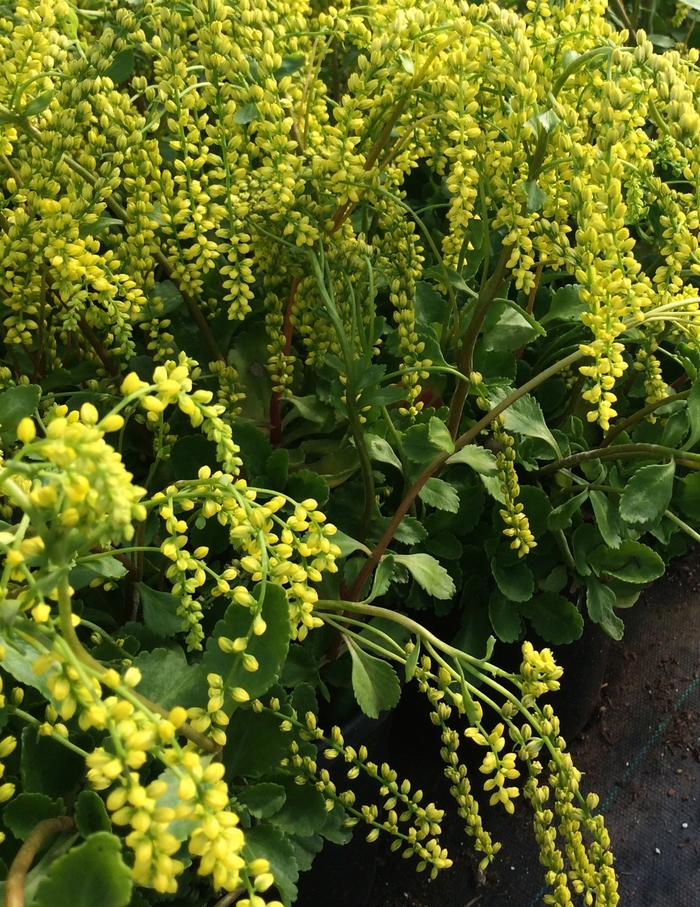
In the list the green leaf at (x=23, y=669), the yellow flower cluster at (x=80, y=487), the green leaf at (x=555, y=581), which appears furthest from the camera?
the green leaf at (x=555, y=581)

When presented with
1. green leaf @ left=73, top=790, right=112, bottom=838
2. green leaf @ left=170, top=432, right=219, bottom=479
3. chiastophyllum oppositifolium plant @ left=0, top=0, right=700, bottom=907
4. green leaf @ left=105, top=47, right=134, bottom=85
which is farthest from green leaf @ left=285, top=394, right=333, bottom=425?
green leaf @ left=73, top=790, right=112, bottom=838

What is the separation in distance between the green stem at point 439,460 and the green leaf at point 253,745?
6.5 inches

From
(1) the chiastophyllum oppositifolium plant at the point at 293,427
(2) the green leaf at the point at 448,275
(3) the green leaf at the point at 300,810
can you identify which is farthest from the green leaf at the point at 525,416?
(3) the green leaf at the point at 300,810

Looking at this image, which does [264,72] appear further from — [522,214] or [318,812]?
[318,812]

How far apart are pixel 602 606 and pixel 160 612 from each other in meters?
0.49

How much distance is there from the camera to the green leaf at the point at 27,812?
1.66 feet

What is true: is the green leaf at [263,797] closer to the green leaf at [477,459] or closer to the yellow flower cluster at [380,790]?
the yellow flower cluster at [380,790]

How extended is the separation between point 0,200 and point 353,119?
0.31m

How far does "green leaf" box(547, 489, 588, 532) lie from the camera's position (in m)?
0.81

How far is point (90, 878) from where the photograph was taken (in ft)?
1.29

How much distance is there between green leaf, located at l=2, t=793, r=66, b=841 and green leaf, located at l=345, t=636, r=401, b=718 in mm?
250

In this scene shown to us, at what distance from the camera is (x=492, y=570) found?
0.83 m

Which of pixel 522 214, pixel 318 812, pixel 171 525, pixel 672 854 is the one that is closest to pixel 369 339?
pixel 522 214

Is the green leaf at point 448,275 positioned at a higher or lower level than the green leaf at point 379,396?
higher
